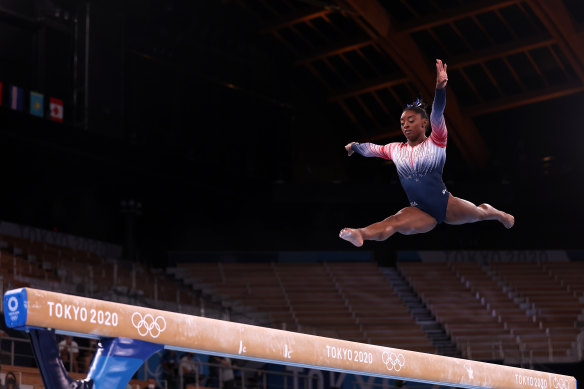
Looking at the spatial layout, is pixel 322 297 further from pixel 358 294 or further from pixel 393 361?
pixel 393 361

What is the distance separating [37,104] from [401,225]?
47.1 ft

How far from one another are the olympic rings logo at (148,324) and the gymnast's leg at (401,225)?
1.51 meters

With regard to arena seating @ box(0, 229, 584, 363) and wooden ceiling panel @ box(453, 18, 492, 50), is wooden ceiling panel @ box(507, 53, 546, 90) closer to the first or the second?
wooden ceiling panel @ box(453, 18, 492, 50)

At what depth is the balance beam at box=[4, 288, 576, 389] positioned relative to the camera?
446cm

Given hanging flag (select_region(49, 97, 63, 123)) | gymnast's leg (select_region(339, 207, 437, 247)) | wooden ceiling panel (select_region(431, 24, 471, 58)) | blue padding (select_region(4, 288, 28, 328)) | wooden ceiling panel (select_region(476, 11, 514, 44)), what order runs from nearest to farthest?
blue padding (select_region(4, 288, 28, 328))
gymnast's leg (select_region(339, 207, 437, 247))
hanging flag (select_region(49, 97, 63, 123))
wooden ceiling panel (select_region(476, 11, 514, 44))
wooden ceiling panel (select_region(431, 24, 471, 58))

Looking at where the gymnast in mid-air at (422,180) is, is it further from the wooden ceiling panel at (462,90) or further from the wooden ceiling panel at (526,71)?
the wooden ceiling panel at (462,90)

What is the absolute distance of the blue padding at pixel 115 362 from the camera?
193 inches

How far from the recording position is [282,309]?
69.1 ft

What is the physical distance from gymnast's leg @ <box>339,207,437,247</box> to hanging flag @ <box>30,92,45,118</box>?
14.0 m

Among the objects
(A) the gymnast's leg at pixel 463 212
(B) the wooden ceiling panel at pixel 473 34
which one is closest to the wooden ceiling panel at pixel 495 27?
(B) the wooden ceiling panel at pixel 473 34

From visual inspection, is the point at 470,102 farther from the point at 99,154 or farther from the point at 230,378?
the point at 230,378

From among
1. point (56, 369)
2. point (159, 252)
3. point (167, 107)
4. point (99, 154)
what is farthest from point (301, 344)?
point (159, 252)

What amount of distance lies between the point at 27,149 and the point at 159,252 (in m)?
6.29

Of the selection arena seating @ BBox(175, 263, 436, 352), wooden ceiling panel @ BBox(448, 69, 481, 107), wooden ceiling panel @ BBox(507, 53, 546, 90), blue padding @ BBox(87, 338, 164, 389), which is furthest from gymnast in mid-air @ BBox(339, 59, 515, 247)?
wooden ceiling panel @ BBox(448, 69, 481, 107)
